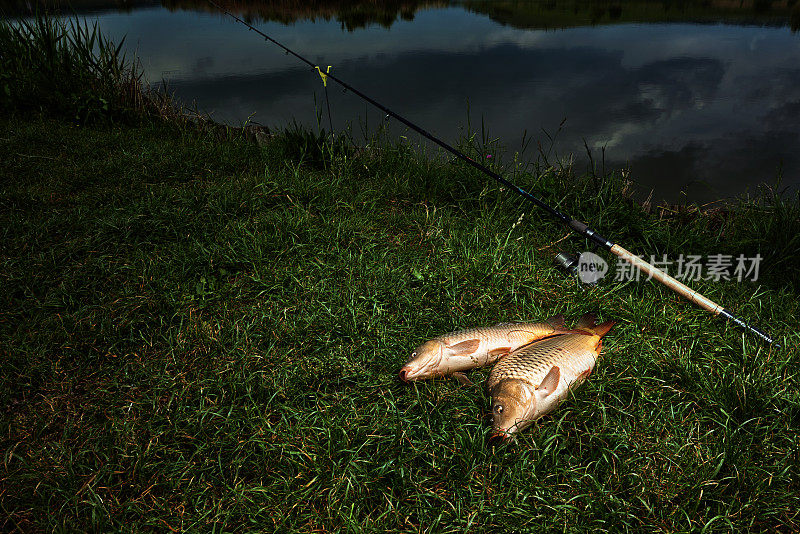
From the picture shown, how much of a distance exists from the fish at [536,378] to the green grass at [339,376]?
9 cm

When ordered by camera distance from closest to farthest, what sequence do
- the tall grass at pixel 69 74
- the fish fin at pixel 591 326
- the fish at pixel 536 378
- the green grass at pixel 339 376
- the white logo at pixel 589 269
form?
the green grass at pixel 339 376 → the fish at pixel 536 378 → the fish fin at pixel 591 326 → the white logo at pixel 589 269 → the tall grass at pixel 69 74

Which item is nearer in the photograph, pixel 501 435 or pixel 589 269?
pixel 501 435

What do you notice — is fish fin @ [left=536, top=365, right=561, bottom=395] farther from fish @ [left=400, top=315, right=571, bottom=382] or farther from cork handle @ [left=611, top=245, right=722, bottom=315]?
cork handle @ [left=611, top=245, right=722, bottom=315]

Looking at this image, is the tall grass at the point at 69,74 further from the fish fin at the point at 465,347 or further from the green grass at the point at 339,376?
the fish fin at the point at 465,347

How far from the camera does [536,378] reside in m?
1.77

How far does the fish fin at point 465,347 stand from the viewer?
1987mm

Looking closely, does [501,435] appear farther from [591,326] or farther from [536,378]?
[591,326]

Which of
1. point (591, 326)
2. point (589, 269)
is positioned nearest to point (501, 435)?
point (591, 326)

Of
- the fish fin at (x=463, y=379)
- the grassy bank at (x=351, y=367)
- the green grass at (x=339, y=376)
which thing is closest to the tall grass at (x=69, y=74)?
the grassy bank at (x=351, y=367)

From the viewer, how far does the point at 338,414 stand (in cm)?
188

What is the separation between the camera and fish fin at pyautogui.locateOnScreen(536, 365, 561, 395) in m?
1.77

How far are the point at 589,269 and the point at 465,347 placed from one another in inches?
44.4

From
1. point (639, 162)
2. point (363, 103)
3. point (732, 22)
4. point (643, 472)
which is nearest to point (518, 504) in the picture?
point (643, 472)

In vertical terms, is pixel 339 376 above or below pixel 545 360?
below
